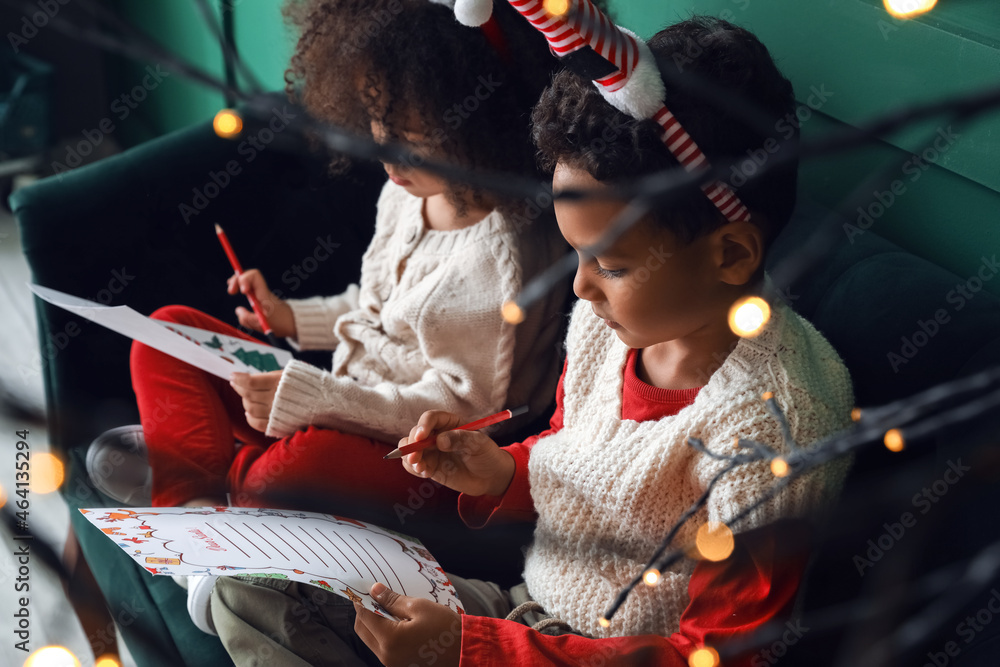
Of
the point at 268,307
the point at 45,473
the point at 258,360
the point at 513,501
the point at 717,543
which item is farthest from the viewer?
the point at 45,473

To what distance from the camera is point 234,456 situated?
3.52 ft

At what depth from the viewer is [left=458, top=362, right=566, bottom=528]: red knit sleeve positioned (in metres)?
0.86

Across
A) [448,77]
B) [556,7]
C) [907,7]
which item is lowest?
[907,7]

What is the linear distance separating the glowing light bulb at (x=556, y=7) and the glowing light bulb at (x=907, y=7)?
47cm

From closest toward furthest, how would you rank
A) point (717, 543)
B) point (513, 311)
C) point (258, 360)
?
point (513, 311), point (717, 543), point (258, 360)

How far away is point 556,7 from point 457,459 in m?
0.51

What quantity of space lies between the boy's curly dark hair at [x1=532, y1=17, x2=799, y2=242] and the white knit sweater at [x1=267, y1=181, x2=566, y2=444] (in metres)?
0.32

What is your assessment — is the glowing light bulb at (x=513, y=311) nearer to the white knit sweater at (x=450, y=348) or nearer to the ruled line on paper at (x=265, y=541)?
the ruled line on paper at (x=265, y=541)

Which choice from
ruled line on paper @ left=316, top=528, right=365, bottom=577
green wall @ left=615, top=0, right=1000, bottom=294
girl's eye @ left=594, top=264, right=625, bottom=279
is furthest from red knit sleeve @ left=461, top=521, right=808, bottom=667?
green wall @ left=615, top=0, right=1000, bottom=294

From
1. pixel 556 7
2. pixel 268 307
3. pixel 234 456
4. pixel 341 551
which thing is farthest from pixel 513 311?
pixel 268 307

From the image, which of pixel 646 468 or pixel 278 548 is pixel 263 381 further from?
pixel 646 468

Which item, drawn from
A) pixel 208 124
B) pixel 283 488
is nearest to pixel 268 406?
pixel 283 488

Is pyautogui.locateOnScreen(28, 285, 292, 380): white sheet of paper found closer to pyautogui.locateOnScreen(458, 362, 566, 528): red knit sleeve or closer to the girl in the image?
the girl

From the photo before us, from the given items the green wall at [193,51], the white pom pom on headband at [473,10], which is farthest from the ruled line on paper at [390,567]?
the green wall at [193,51]
